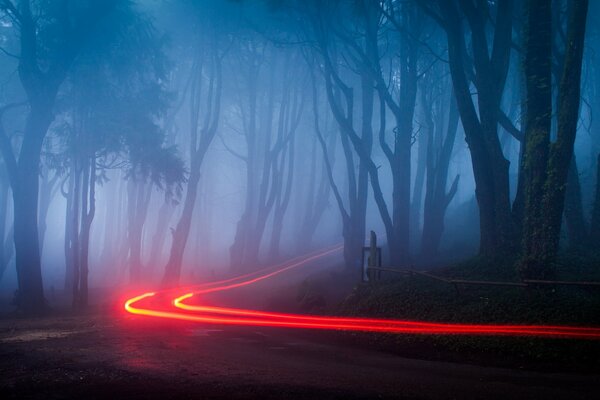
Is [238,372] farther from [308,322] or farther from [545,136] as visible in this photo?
[545,136]

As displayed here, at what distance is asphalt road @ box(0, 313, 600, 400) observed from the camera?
6109 millimetres

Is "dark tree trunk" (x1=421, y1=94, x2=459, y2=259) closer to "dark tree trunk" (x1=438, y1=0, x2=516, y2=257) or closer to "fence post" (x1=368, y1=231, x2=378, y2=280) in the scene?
"dark tree trunk" (x1=438, y1=0, x2=516, y2=257)

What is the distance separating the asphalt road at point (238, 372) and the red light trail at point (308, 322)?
175cm

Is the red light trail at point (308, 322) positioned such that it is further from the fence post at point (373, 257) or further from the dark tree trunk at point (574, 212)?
the dark tree trunk at point (574, 212)

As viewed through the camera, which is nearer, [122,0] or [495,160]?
[495,160]

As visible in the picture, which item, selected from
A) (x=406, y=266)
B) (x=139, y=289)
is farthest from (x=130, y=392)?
(x=139, y=289)

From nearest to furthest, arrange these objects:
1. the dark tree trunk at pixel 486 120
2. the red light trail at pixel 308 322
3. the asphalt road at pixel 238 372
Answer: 1. the asphalt road at pixel 238 372
2. the red light trail at pixel 308 322
3. the dark tree trunk at pixel 486 120

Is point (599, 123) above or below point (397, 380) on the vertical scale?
above

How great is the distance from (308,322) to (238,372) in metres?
6.76

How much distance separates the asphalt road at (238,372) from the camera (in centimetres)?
611

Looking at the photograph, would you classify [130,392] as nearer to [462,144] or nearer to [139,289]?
[139,289]

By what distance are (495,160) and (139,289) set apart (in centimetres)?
2219

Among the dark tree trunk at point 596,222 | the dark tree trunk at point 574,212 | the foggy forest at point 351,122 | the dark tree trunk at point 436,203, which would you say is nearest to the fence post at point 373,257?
the foggy forest at point 351,122

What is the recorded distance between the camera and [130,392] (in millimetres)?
6023
